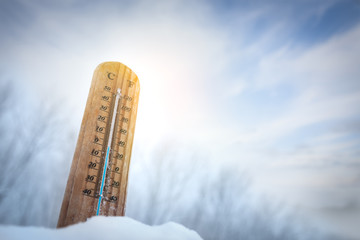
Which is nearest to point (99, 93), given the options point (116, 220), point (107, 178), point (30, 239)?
point (107, 178)

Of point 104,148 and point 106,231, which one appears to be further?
point 104,148

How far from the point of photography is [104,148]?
18.0 feet

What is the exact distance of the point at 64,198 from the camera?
16.0 ft

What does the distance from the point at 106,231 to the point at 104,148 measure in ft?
8.54

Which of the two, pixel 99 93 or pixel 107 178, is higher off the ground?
pixel 99 93

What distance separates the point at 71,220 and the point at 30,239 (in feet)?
7.35

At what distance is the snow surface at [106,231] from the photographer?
271 centimetres

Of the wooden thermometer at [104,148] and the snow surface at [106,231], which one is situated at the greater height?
the wooden thermometer at [104,148]

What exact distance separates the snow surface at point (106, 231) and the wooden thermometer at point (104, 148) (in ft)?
5.88

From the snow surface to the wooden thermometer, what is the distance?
179 cm

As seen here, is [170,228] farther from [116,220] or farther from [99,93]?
[99,93]

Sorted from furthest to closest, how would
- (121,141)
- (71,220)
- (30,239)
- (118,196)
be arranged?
(121,141) → (118,196) → (71,220) → (30,239)

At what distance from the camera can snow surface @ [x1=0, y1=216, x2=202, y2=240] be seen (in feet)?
8.88

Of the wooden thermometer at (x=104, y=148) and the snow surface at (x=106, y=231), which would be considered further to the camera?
the wooden thermometer at (x=104, y=148)
